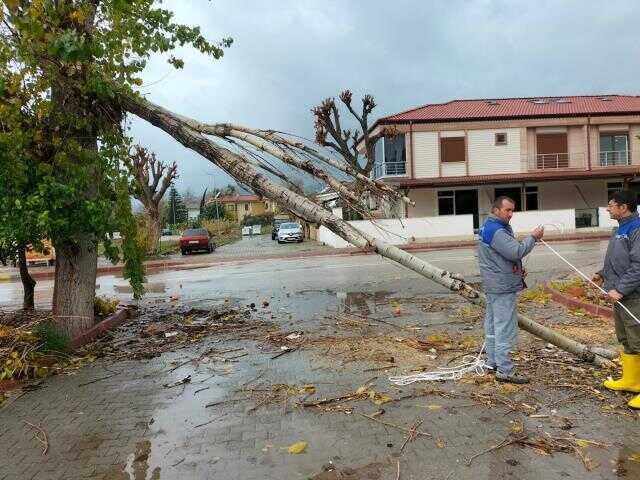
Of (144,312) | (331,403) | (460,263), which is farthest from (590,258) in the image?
(331,403)

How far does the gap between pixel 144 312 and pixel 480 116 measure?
26.8 meters

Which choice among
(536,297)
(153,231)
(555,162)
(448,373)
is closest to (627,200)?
(448,373)

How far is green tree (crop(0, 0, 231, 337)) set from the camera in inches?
254

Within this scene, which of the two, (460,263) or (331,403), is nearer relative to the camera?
(331,403)

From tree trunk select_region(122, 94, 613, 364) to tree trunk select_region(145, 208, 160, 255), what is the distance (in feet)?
74.1

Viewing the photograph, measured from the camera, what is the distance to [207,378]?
19.4 feet

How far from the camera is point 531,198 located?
3438cm

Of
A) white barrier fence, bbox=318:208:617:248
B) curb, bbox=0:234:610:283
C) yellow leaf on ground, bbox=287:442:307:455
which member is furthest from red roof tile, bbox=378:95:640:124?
yellow leaf on ground, bbox=287:442:307:455

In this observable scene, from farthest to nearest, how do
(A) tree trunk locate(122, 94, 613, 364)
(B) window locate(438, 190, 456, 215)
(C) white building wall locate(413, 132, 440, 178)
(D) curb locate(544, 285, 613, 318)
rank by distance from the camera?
(B) window locate(438, 190, 456, 215) < (C) white building wall locate(413, 132, 440, 178) < (D) curb locate(544, 285, 613, 318) < (A) tree trunk locate(122, 94, 613, 364)

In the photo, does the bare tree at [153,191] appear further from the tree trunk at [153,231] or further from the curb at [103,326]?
the curb at [103,326]

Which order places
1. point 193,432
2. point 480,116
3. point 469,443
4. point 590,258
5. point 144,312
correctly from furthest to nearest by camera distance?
point 480,116, point 590,258, point 144,312, point 193,432, point 469,443

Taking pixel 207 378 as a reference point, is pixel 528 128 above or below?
above

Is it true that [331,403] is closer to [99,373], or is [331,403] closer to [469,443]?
[469,443]

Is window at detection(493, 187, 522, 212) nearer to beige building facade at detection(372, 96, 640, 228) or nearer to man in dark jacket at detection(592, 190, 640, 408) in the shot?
beige building facade at detection(372, 96, 640, 228)
